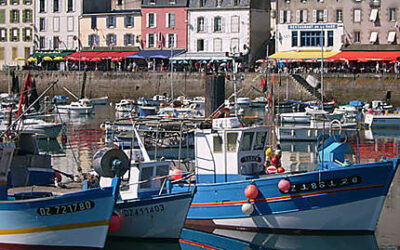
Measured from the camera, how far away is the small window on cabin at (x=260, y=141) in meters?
23.0

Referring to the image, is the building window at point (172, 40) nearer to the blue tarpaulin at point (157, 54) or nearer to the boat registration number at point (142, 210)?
the blue tarpaulin at point (157, 54)

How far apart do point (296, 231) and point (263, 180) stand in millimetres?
1744

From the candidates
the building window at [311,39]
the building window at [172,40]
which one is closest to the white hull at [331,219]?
the building window at [311,39]

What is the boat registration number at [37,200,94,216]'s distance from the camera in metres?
18.9

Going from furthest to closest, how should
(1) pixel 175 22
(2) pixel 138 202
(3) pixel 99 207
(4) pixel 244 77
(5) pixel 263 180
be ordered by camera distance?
(1) pixel 175 22
(4) pixel 244 77
(5) pixel 263 180
(2) pixel 138 202
(3) pixel 99 207

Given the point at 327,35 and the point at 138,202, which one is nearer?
the point at 138,202

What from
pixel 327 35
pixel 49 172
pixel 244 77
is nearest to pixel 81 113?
pixel 244 77

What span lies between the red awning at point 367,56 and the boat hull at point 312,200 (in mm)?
44487

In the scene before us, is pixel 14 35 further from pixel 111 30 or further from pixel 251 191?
pixel 251 191

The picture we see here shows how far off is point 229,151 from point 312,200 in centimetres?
262

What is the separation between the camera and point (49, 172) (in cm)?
2256

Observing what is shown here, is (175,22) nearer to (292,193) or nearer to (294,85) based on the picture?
(294,85)

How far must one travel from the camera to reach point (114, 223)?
802 inches


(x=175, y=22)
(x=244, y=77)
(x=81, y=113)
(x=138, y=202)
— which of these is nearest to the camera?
(x=138, y=202)
